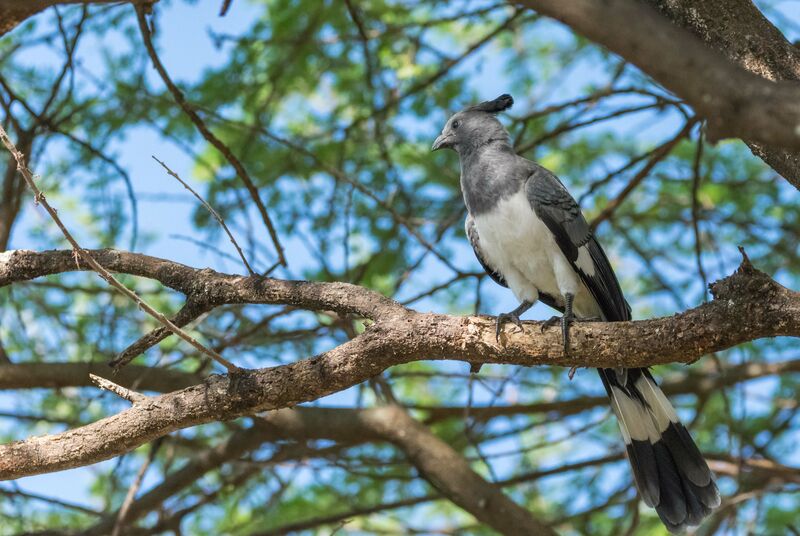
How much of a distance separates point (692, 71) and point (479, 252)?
3.07 metres

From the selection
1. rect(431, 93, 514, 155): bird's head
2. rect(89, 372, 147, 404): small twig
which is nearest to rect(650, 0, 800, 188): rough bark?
rect(431, 93, 514, 155): bird's head

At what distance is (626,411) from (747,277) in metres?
1.76

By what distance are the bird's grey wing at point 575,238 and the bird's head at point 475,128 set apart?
557 millimetres

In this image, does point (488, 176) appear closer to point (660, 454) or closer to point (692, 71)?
point (660, 454)

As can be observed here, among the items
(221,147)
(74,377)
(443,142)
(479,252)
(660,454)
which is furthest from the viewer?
(443,142)

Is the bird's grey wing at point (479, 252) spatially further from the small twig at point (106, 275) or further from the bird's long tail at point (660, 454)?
the small twig at point (106, 275)

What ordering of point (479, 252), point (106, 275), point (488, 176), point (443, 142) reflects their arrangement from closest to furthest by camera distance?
1. point (106, 275)
2. point (488, 176)
3. point (479, 252)
4. point (443, 142)

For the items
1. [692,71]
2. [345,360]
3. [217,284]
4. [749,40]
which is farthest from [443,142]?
[692,71]

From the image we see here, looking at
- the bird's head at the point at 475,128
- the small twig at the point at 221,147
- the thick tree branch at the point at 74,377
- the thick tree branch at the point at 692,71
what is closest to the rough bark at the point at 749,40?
the thick tree branch at the point at 692,71

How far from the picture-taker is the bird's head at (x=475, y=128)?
16.4 ft

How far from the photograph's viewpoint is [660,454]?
430cm

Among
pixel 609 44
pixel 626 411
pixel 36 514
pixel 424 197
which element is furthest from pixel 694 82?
pixel 36 514

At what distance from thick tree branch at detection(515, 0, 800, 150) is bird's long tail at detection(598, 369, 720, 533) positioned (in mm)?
2634

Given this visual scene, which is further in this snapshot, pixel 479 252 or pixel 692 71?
pixel 479 252
